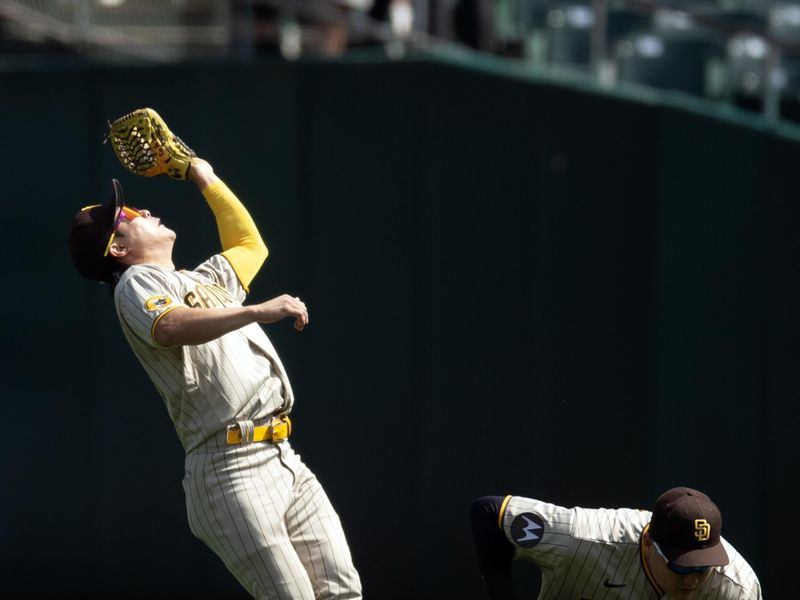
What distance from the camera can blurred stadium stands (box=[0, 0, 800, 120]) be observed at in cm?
754

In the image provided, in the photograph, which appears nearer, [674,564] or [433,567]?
[674,564]

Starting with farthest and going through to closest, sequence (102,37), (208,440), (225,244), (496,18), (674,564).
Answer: (496,18), (102,37), (225,244), (208,440), (674,564)

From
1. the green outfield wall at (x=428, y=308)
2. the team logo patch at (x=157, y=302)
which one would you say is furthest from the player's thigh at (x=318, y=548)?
the green outfield wall at (x=428, y=308)

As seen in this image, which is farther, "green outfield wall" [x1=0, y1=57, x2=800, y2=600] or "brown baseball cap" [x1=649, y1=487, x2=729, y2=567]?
"green outfield wall" [x1=0, y1=57, x2=800, y2=600]

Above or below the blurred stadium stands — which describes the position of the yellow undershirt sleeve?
below

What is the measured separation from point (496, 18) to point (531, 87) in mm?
3505

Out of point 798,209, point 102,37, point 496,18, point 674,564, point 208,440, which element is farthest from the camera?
point 496,18

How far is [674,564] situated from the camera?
11.7 feet

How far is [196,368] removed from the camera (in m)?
3.79

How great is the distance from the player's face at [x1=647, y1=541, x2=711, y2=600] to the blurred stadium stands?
10.5 ft


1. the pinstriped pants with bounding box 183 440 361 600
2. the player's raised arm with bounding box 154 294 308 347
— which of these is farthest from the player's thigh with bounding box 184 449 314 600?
the player's raised arm with bounding box 154 294 308 347

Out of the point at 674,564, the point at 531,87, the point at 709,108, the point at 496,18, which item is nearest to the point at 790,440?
the point at 709,108

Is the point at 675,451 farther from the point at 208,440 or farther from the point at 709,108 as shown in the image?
the point at 208,440

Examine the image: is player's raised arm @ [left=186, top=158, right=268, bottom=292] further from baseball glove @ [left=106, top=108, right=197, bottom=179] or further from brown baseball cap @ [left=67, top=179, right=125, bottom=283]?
brown baseball cap @ [left=67, top=179, right=125, bottom=283]
